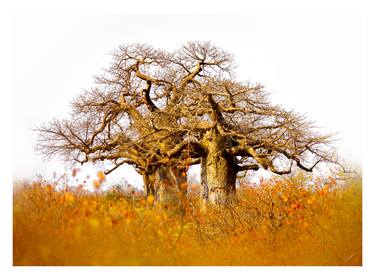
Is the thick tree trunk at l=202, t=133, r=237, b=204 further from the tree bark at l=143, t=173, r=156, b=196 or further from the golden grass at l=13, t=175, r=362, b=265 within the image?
the golden grass at l=13, t=175, r=362, b=265

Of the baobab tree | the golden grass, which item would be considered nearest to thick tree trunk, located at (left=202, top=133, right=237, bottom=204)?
the baobab tree

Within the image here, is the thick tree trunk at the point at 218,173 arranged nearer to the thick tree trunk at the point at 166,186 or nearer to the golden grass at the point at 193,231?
the thick tree trunk at the point at 166,186

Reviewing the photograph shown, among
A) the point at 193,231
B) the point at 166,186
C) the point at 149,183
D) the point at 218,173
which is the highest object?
the point at 218,173

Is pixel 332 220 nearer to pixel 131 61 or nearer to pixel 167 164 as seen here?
pixel 167 164

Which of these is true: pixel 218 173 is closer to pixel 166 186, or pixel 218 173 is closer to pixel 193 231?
pixel 166 186

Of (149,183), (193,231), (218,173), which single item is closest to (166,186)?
(149,183)

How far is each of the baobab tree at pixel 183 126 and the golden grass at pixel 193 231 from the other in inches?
61.2

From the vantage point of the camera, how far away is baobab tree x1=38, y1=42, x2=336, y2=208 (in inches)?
463

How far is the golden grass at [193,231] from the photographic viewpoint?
25.2 feet

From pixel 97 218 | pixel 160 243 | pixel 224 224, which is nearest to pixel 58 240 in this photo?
pixel 97 218

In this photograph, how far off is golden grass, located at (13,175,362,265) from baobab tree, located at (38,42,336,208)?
61.2 inches

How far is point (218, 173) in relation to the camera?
43.1ft

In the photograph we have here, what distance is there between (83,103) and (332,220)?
681 cm

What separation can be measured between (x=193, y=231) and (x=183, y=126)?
8.71 ft
